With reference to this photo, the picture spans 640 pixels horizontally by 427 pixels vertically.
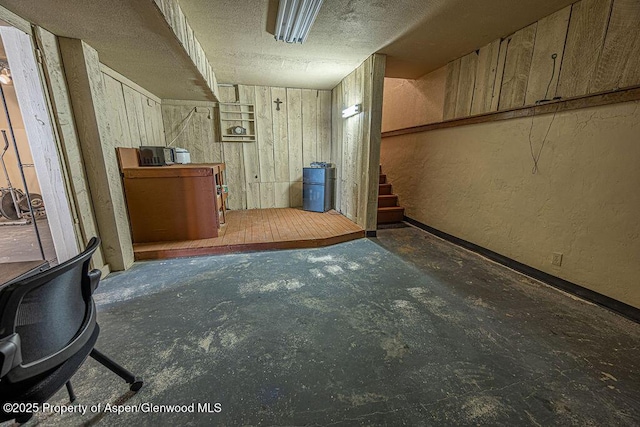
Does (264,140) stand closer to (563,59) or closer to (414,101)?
(414,101)

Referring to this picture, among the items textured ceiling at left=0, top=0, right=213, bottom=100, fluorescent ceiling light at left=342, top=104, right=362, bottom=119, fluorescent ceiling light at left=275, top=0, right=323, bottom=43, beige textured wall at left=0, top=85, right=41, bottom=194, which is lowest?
beige textured wall at left=0, top=85, right=41, bottom=194

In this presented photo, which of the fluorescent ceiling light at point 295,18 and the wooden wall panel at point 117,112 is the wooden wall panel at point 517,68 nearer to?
the fluorescent ceiling light at point 295,18

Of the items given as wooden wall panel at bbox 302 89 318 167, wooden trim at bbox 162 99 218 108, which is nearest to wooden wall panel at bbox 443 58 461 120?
wooden wall panel at bbox 302 89 318 167

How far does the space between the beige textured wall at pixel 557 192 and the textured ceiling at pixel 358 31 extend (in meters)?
1.01

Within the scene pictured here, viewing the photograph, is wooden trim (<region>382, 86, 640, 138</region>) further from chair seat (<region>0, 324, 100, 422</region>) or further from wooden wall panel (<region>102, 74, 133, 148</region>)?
wooden wall panel (<region>102, 74, 133, 148</region>)

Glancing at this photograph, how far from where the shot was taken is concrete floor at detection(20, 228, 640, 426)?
1.27 meters

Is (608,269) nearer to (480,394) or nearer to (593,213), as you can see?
(593,213)

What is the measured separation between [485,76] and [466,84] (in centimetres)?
29

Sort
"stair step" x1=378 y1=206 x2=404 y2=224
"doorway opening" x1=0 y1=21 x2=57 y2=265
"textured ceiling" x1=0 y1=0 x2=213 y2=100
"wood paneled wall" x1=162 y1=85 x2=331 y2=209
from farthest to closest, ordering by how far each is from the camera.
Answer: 1. "wood paneled wall" x1=162 y1=85 x2=331 y2=209
2. "stair step" x1=378 y1=206 x2=404 y2=224
3. "doorway opening" x1=0 y1=21 x2=57 y2=265
4. "textured ceiling" x1=0 y1=0 x2=213 y2=100

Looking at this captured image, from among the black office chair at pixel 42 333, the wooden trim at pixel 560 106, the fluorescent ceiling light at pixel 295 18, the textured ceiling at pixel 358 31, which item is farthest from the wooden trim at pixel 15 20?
the wooden trim at pixel 560 106

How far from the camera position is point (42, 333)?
93 centimetres

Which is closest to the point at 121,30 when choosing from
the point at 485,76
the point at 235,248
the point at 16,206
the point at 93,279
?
the point at 93,279

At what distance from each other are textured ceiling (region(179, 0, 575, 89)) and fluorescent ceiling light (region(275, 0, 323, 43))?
0.09m

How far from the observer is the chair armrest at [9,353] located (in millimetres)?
746
